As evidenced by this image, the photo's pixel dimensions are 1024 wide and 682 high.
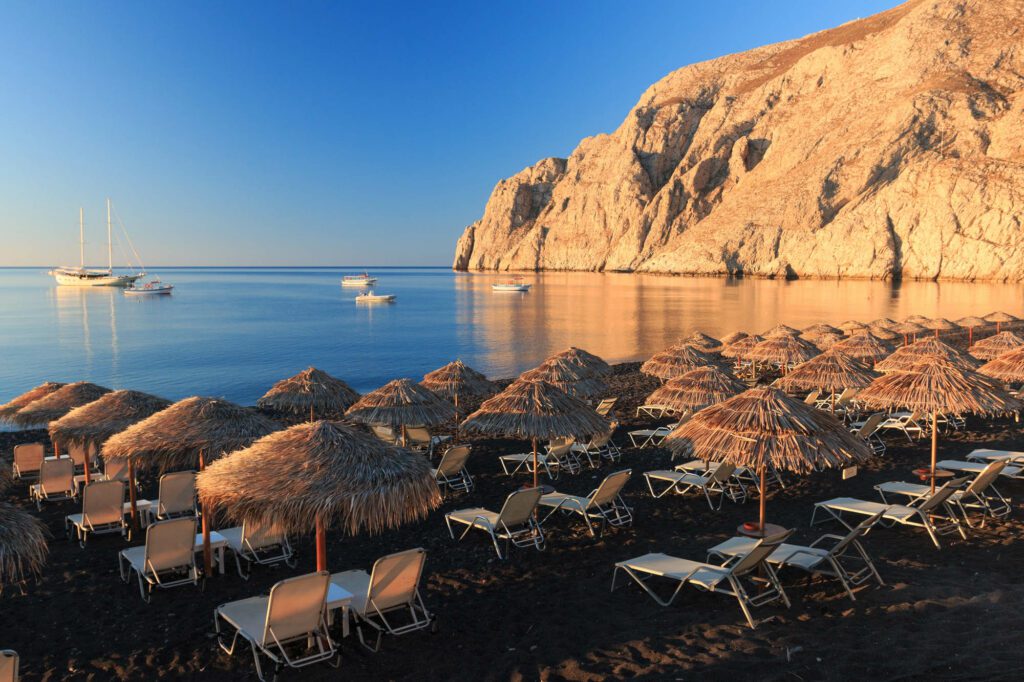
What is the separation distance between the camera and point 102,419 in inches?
340

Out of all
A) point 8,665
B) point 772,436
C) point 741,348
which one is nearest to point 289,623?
point 8,665

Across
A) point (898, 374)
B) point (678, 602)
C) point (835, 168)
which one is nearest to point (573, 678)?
point (678, 602)

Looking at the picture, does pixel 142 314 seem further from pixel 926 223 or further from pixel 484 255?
pixel 484 255

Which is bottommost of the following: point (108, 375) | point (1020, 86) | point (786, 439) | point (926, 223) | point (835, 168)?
point (108, 375)

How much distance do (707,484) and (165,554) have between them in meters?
6.68

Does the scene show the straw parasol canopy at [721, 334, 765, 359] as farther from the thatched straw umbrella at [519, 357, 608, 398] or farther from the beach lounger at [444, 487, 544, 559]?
the beach lounger at [444, 487, 544, 559]

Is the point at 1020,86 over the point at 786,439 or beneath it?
over

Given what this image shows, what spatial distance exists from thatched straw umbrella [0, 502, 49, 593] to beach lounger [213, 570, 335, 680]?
1.39 metres

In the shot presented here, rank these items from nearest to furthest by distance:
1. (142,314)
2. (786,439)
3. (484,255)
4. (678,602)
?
(678,602) → (786,439) → (142,314) → (484,255)

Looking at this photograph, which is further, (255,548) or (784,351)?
(784,351)

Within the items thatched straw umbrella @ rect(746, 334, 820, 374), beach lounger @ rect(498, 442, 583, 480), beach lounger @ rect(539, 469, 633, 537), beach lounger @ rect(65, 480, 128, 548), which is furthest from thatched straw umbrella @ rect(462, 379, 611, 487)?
thatched straw umbrella @ rect(746, 334, 820, 374)

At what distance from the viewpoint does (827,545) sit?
25.2ft

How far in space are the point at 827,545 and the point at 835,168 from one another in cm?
9507

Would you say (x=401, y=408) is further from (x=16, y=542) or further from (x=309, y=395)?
(x=16, y=542)
